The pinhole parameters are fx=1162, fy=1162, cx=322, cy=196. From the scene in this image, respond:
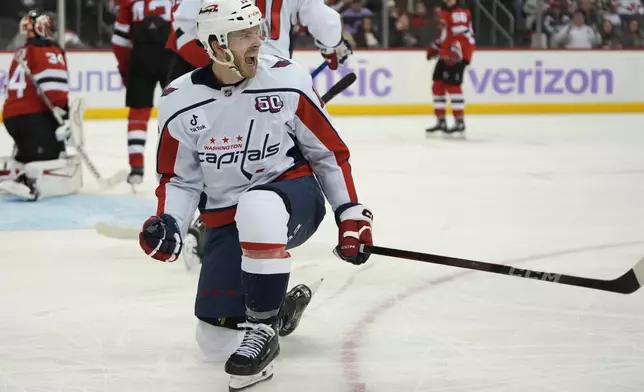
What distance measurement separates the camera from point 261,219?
7.89 ft

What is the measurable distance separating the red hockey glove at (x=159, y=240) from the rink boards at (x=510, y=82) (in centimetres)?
752

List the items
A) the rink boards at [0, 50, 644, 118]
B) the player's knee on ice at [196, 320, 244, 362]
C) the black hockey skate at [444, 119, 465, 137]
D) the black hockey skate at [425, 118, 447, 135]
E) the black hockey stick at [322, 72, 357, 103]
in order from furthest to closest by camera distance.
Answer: the rink boards at [0, 50, 644, 118] < the black hockey skate at [425, 118, 447, 135] < the black hockey skate at [444, 119, 465, 137] < the black hockey stick at [322, 72, 357, 103] < the player's knee on ice at [196, 320, 244, 362]

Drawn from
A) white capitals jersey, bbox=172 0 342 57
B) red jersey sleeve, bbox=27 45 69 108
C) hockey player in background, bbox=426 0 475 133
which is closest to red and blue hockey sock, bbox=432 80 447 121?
hockey player in background, bbox=426 0 475 133

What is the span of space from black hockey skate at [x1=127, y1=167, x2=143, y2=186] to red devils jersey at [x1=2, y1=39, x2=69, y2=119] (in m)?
0.47

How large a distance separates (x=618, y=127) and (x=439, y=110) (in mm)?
1492

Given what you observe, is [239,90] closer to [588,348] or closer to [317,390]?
[317,390]

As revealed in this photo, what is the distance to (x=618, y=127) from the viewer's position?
29.9ft

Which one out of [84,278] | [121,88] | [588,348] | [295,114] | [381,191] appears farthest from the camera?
[121,88]

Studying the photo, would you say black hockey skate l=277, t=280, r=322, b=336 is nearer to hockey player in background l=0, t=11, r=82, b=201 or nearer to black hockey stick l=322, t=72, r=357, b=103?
black hockey stick l=322, t=72, r=357, b=103

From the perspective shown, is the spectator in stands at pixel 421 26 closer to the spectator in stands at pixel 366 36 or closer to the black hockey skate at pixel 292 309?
the spectator in stands at pixel 366 36

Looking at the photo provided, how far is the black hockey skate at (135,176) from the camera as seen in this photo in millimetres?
5637

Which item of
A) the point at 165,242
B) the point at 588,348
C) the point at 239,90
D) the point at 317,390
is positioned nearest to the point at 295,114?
the point at 239,90

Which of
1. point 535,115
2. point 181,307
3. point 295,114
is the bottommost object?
point 535,115

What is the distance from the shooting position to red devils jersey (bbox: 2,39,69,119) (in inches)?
211
